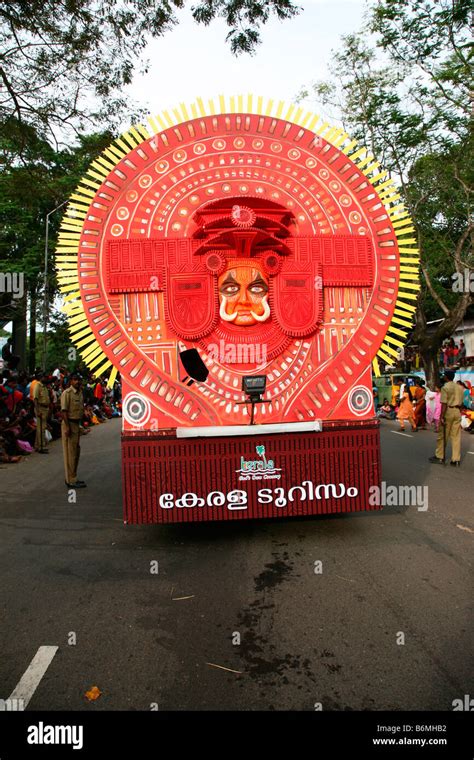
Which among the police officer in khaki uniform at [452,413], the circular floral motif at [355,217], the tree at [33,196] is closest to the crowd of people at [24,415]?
the tree at [33,196]

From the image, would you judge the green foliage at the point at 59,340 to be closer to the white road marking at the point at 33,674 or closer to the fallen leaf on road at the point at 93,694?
the white road marking at the point at 33,674

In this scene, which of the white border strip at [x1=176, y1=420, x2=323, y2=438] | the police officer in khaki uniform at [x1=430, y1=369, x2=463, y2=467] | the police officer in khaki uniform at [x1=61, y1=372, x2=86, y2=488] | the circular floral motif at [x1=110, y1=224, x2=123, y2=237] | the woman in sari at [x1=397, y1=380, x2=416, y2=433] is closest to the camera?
the white border strip at [x1=176, y1=420, x2=323, y2=438]

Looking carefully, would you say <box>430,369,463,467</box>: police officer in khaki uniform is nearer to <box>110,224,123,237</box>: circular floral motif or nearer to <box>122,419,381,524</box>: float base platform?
<box>122,419,381,524</box>: float base platform

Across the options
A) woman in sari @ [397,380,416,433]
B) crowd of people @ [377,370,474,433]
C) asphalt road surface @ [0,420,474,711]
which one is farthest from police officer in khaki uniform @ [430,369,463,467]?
woman in sari @ [397,380,416,433]

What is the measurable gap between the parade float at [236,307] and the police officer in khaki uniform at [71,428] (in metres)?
3.26

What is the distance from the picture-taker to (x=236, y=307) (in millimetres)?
4434

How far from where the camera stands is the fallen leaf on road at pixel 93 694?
→ 8.54 feet

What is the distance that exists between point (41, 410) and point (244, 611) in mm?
9528

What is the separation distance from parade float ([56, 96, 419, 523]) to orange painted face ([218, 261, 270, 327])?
0.01 meters

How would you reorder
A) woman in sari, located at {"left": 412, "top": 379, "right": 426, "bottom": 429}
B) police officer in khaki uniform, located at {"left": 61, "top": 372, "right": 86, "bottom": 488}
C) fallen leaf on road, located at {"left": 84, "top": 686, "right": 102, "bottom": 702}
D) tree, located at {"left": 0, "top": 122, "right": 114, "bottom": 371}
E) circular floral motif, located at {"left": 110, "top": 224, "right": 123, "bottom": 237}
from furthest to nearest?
1. woman in sari, located at {"left": 412, "top": 379, "right": 426, "bottom": 429}
2. tree, located at {"left": 0, "top": 122, "right": 114, "bottom": 371}
3. police officer in khaki uniform, located at {"left": 61, "top": 372, "right": 86, "bottom": 488}
4. circular floral motif, located at {"left": 110, "top": 224, "right": 123, "bottom": 237}
5. fallen leaf on road, located at {"left": 84, "top": 686, "right": 102, "bottom": 702}

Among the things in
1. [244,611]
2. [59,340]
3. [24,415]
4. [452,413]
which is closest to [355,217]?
[244,611]

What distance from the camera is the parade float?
427 cm
